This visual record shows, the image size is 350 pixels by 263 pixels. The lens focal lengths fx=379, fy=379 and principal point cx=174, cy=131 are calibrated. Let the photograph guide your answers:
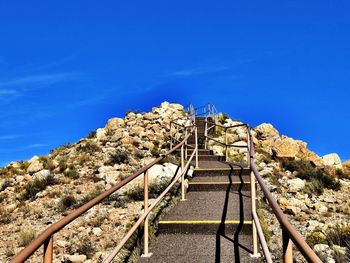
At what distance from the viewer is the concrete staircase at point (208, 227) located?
4.99 m

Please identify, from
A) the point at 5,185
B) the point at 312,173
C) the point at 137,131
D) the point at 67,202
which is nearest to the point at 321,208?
the point at 312,173

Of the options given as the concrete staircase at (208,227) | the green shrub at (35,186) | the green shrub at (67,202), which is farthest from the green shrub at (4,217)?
the concrete staircase at (208,227)

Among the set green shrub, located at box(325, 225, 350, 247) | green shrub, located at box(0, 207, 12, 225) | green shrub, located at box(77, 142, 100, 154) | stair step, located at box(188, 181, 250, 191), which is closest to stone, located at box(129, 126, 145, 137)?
green shrub, located at box(77, 142, 100, 154)

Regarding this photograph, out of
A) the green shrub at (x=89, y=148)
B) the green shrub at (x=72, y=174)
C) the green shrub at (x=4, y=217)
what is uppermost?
the green shrub at (x=89, y=148)

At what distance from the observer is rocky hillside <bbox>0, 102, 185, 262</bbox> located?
9375 mm

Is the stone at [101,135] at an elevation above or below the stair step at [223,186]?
above

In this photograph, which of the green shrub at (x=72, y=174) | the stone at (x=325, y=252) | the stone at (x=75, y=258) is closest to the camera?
the stone at (x=325, y=252)

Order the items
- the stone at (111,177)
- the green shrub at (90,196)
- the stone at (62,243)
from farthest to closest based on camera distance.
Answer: the stone at (111,177)
the green shrub at (90,196)
the stone at (62,243)

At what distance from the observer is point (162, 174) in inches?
455

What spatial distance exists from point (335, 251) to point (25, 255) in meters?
6.87

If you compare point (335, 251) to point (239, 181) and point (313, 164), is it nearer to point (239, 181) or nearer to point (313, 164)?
point (239, 181)

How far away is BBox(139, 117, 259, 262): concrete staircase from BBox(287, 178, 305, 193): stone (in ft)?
18.3

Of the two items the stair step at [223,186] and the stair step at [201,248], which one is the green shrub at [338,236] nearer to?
the stair step at [223,186]

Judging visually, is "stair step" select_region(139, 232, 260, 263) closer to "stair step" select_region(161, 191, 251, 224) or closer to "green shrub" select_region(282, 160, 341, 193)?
"stair step" select_region(161, 191, 251, 224)
